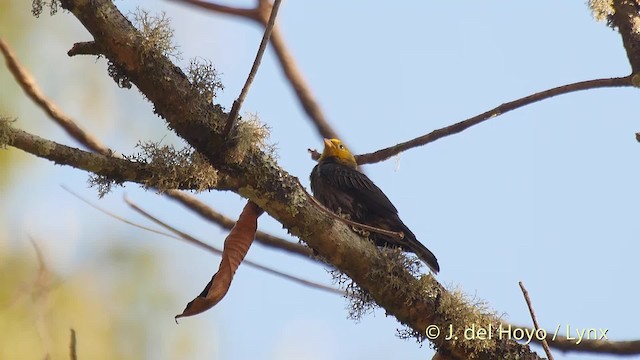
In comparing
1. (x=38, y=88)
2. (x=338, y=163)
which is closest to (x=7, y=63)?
(x=38, y=88)

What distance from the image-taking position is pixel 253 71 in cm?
279

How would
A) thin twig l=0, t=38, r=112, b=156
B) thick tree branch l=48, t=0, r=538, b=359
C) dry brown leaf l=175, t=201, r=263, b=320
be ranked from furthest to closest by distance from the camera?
thin twig l=0, t=38, r=112, b=156 → dry brown leaf l=175, t=201, r=263, b=320 → thick tree branch l=48, t=0, r=538, b=359

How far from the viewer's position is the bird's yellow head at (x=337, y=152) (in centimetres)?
591

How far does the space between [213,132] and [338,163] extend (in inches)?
107

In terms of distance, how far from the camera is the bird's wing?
15.5 feet

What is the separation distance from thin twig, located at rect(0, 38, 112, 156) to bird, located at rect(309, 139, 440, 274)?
1.41m

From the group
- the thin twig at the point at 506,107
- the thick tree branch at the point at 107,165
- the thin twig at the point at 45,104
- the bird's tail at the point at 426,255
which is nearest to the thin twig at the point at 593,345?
the bird's tail at the point at 426,255

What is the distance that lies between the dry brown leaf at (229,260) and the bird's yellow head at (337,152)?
263 centimetres

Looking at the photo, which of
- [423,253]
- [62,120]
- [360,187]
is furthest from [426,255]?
[62,120]

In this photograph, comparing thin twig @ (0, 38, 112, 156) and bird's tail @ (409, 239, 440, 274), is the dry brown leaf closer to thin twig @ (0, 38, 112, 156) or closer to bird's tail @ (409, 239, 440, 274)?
bird's tail @ (409, 239, 440, 274)

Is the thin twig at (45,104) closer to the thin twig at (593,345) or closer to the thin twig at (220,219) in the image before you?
the thin twig at (220,219)

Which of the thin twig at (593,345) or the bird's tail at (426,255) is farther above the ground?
the bird's tail at (426,255)

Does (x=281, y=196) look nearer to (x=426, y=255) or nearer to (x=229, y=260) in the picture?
(x=229, y=260)

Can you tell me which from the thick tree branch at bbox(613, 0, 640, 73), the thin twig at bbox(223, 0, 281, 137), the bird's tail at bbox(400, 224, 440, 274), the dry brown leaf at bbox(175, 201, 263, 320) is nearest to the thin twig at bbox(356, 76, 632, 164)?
the thick tree branch at bbox(613, 0, 640, 73)
